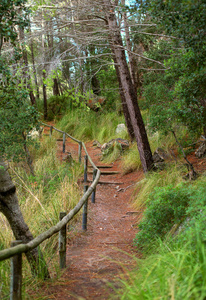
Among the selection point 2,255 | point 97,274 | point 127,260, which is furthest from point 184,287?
point 127,260

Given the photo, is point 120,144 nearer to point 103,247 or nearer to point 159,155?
point 159,155

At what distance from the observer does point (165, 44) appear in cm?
1116

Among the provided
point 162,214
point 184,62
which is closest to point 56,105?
point 184,62

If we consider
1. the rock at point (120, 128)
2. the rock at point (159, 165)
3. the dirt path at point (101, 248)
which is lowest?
the dirt path at point (101, 248)

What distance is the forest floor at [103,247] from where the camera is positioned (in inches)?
135

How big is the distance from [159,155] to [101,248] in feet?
16.5

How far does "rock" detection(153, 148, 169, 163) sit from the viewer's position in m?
9.43

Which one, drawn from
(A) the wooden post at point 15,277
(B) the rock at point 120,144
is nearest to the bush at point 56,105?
(B) the rock at point 120,144

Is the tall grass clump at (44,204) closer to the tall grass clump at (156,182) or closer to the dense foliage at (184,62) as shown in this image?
the tall grass clump at (156,182)

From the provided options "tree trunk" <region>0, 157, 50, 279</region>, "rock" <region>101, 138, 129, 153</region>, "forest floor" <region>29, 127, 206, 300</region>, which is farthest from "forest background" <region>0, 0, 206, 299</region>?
"tree trunk" <region>0, 157, 50, 279</region>

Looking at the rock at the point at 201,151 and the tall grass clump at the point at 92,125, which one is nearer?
the rock at the point at 201,151

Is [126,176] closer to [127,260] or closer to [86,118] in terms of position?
[127,260]

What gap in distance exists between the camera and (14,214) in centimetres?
Result: 359

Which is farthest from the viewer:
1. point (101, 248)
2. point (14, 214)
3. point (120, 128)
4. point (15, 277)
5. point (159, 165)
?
point (120, 128)
